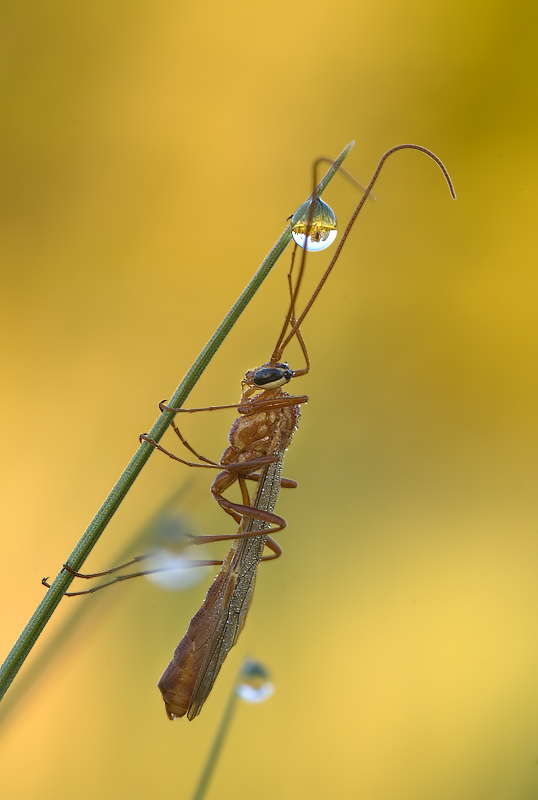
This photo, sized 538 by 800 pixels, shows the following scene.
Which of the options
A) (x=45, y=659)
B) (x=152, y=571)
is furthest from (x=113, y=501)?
(x=152, y=571)

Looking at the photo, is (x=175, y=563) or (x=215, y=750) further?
(x=175, y=563)

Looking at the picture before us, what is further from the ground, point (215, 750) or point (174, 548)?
point (174, 548)

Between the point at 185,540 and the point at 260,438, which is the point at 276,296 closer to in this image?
the point at 260,438

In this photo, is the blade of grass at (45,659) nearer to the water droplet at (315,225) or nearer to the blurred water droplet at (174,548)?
the blurred water droplet at (174,548)

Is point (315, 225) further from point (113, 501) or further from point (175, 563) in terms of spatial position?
point (175, 563)

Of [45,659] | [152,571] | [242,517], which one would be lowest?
[45,659]

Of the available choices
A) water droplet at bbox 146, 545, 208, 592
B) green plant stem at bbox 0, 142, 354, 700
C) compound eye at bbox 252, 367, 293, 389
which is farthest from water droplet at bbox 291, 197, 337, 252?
water droplet at bbox 146, 545, 208, 592
